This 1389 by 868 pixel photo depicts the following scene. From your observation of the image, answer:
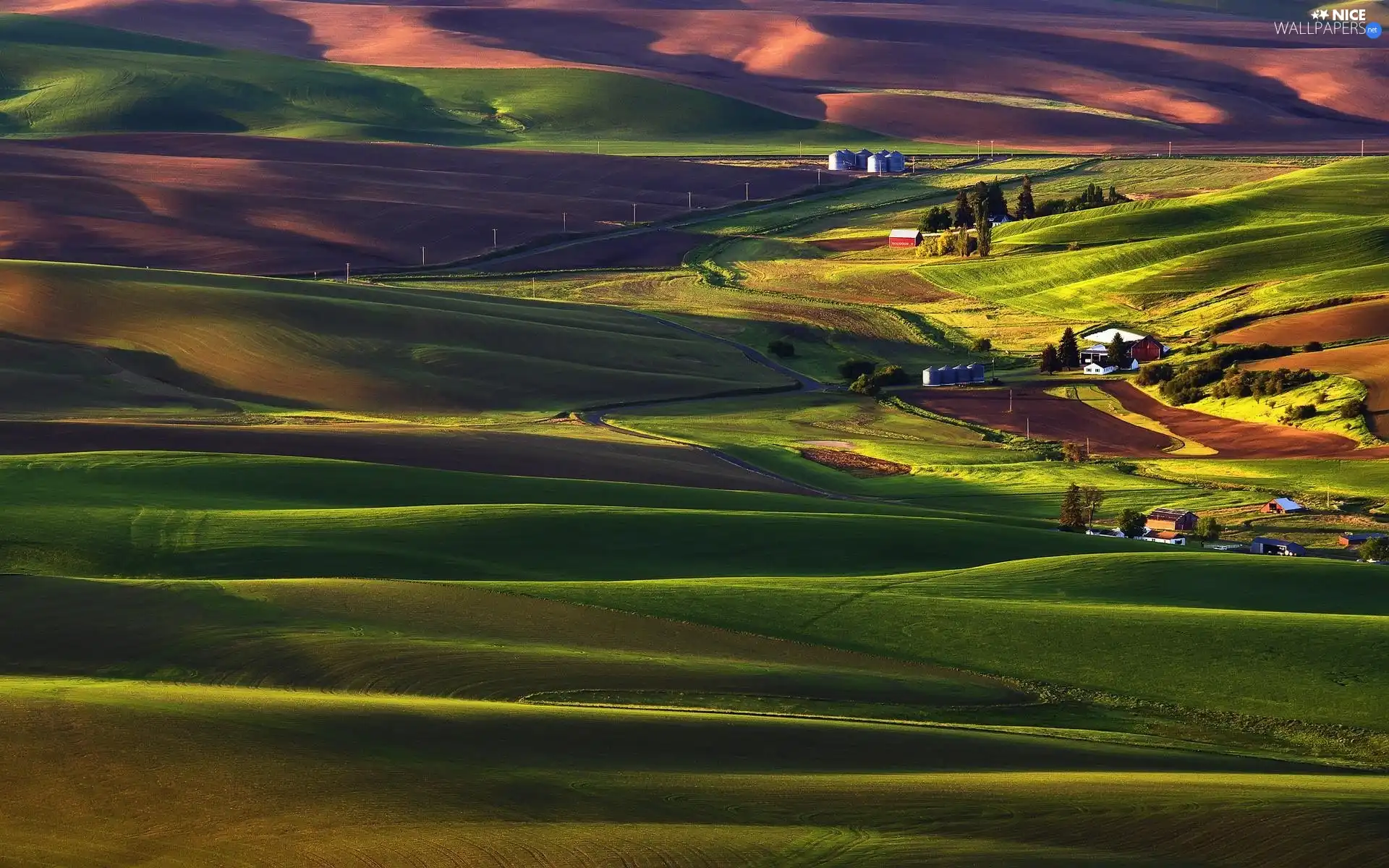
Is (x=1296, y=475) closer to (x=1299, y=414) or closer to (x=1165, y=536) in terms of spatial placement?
(x=1299, y=414)

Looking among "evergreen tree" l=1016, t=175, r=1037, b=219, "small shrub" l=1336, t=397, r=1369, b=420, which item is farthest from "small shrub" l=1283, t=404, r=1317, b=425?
"evergreen tree" l=1016, t=175, r=1037, b=219

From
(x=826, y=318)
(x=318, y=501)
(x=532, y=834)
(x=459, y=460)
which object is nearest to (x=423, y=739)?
(x=532, y=834)

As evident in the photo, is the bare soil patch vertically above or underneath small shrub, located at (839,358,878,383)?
underneath

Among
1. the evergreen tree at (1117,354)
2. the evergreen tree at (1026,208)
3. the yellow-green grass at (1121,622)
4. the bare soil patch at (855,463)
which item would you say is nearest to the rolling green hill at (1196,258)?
the evergreen tree at (1026,208)

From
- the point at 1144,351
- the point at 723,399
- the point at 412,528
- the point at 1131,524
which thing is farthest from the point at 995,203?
the point at 412,528

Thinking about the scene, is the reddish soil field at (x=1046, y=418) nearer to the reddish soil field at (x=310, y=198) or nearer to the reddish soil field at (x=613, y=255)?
the reddish soil field at (x=613, y=255)

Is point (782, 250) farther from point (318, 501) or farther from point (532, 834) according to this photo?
point (532, 834)

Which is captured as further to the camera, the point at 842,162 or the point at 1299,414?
the point at 842,162

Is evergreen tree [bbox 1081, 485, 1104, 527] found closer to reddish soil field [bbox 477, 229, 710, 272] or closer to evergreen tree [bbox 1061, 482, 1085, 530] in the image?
evergreen tree [bbox 1061, 482, 1085, 530]
